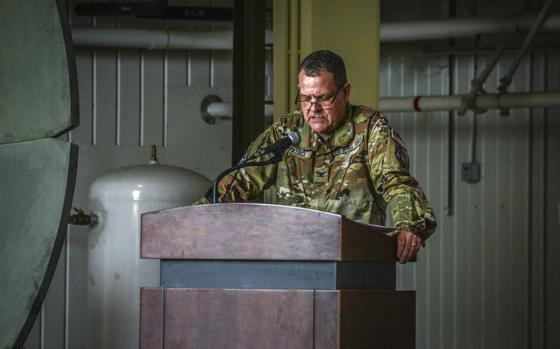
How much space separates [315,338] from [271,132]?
43.0 inches

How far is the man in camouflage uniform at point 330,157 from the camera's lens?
2.83 metres

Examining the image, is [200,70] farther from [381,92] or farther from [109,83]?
[381,92]

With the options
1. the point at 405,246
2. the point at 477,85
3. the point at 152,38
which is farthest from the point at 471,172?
the point at 405,246

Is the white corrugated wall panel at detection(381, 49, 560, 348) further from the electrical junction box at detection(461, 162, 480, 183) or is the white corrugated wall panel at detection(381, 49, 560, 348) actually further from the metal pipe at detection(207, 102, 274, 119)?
the metal pipe at detection(207, 102, 274, 119)

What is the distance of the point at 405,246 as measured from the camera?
90.4 inches

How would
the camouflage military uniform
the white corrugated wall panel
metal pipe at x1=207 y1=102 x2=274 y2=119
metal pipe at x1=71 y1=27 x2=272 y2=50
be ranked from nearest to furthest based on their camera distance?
the camouflage military uniform
the white corrugated wall panel
metal pipe at x1=71 y1=27 x2=272 y2=50
metal pipe at x1=207 y1=102 x2=274 y2=119

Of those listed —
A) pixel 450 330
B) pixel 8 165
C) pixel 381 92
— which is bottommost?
pixel 450 330

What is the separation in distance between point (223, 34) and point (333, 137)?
3158 mm

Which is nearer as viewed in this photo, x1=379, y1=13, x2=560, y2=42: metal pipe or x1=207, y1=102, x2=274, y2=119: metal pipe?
x1=379, y1=13, x2=560, y2=42: metal pipe

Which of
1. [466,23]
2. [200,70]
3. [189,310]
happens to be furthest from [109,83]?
[189,310]

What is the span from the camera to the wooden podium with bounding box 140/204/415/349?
2.03m

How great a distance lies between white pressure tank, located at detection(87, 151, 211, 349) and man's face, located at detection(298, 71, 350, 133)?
7.41 ft

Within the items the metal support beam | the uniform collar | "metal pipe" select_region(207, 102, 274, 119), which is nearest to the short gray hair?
the uniform collar

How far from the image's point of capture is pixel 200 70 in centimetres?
635
